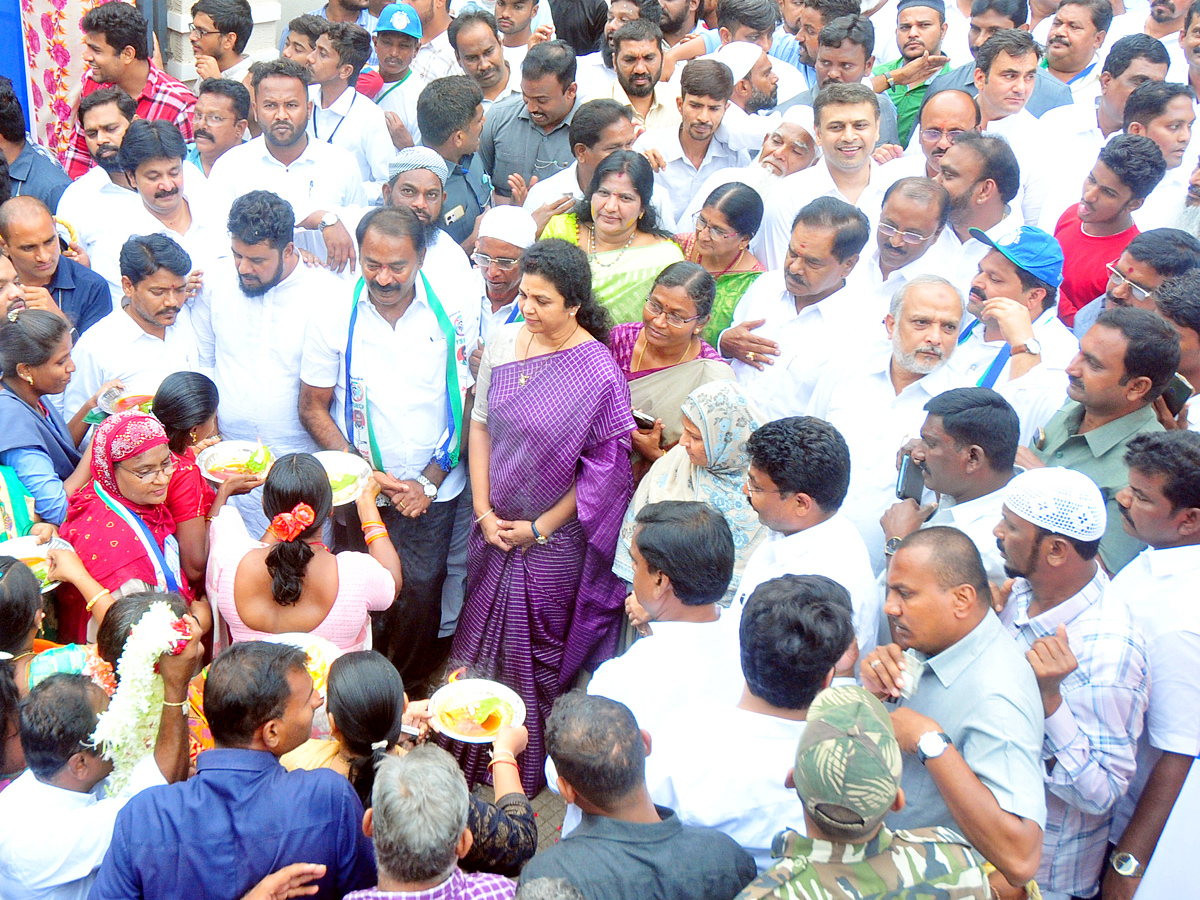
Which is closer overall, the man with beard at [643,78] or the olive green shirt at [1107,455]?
the olive green shirt at [1107,455]

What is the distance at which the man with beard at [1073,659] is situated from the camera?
2543 mm

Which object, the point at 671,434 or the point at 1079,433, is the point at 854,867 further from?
the point at 671,434

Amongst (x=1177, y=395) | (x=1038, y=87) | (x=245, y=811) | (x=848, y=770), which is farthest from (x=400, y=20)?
(x=848, y=770)

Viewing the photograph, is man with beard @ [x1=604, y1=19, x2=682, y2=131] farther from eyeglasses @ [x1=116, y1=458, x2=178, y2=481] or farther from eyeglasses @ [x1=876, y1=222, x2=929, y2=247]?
eyeglasses @ [x1=116, y1=458, x2=178, y2=481]

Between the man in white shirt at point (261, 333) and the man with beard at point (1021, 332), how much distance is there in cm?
272

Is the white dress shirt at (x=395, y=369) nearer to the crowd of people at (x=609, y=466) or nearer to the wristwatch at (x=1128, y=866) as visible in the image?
the crowd of people at (x=609, y=466)

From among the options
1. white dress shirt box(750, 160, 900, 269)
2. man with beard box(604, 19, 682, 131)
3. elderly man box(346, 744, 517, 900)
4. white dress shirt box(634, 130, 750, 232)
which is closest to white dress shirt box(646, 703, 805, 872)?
elderly man box(346, 744, 517, 900)

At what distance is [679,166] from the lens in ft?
18.4

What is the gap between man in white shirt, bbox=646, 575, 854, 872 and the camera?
242 centimetres

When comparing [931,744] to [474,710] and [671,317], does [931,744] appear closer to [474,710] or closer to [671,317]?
[474,710]

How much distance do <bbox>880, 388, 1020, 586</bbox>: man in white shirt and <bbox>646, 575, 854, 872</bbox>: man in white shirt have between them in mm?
894

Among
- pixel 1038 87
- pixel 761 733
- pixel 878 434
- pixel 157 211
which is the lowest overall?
pixel 761 733

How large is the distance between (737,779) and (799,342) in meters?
2.32

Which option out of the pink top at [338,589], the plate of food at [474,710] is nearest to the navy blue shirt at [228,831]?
the plate of food at [474,710]
